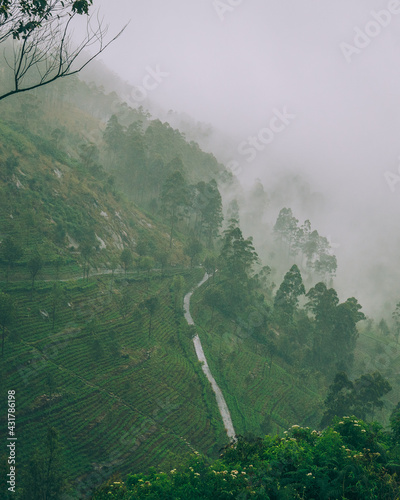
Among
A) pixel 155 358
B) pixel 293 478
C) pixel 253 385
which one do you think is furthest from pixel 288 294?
pixel 293 478

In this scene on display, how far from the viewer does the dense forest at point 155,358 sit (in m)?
10.6

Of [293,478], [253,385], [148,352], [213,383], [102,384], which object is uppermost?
[293,478]

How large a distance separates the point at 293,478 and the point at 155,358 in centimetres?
2535

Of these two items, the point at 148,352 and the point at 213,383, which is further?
the point at 213,383

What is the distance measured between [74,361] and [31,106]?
50.3 m

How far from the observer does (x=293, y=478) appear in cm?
934

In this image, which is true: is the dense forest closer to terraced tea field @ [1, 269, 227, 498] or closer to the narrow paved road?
terraced tea field @ [1, 269, 227, 498]

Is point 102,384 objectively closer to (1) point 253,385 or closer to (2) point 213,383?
(2) point 213,383

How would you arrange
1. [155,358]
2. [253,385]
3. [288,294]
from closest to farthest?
1. [155,358]
2. [253,385]
3. [288,294]

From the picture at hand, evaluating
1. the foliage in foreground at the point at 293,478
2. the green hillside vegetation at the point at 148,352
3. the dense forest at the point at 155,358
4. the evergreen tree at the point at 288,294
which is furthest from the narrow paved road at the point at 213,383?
the foliage in foreground at the point at 293,478

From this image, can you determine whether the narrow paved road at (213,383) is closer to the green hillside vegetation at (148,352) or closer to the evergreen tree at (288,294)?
the green hillside vegetation at (148,352)

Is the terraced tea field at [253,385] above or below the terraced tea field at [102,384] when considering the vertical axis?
above

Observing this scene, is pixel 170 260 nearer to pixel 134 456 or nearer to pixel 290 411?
pixel 290 411

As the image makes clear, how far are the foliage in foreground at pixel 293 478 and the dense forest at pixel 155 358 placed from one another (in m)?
0.04
